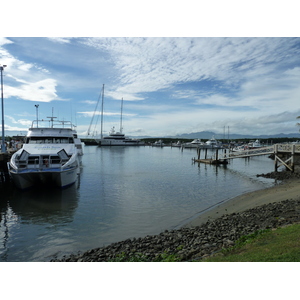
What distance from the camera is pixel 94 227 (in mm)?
12906

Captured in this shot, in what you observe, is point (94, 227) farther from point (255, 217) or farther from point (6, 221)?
point (255, 217)

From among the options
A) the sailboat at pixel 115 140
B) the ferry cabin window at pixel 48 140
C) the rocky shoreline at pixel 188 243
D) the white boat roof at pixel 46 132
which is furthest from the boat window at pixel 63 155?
the sailboat at pixel 115 140

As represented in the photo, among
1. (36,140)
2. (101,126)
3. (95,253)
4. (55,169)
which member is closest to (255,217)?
(95,253)

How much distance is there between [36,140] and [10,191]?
5979 mm

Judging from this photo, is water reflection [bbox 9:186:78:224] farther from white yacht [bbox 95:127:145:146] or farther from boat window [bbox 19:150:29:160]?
white yacht [bbox 95:127:145:146]

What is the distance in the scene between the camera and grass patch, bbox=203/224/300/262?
606 cm

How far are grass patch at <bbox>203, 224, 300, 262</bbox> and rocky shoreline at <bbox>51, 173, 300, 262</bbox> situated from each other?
542 mm

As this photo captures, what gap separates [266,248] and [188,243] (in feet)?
9.54

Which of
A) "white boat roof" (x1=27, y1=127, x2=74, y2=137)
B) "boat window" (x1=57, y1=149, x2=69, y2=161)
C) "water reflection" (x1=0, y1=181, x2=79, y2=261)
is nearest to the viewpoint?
"water reflection" (x1=0, y1=181, x2=79, y2=261)

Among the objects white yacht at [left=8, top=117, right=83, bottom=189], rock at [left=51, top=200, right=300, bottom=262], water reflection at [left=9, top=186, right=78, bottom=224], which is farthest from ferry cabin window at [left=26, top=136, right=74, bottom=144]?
rock at [left=51, top=200, right=300, bottom=262]

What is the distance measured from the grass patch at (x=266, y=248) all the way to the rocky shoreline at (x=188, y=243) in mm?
542

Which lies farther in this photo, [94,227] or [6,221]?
[6,221]

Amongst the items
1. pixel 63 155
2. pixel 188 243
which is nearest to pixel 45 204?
pixel 63 155

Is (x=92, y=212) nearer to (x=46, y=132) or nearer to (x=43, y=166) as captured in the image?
(x=43, y=166)
